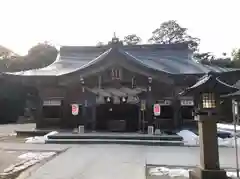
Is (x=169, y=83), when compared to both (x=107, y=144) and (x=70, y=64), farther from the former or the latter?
(x=70, y=64)

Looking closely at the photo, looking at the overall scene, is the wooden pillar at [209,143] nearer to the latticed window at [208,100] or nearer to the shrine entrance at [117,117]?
the latticed window at [208,100]

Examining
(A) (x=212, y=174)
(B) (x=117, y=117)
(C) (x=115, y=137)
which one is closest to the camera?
(A) (x=212, y=174)

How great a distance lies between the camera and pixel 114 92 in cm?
1767

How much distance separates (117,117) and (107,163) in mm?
10419

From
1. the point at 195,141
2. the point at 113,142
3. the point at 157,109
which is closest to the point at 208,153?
the point at 195,141

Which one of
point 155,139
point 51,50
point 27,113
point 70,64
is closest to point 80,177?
point 155,139

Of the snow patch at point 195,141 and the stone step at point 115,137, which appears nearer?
the snow patch at point 195,141

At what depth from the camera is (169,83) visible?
1766 centimetres

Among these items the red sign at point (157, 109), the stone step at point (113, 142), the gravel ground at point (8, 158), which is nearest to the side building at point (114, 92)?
the red sign at point (157, 109)

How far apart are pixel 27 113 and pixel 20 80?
694 inches

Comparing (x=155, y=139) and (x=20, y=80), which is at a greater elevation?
(x=20, y=80)

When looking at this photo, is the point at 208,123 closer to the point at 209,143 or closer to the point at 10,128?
the point at 209,143

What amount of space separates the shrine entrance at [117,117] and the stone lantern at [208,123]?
458 inches

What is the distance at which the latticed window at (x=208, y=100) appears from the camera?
6883mm
